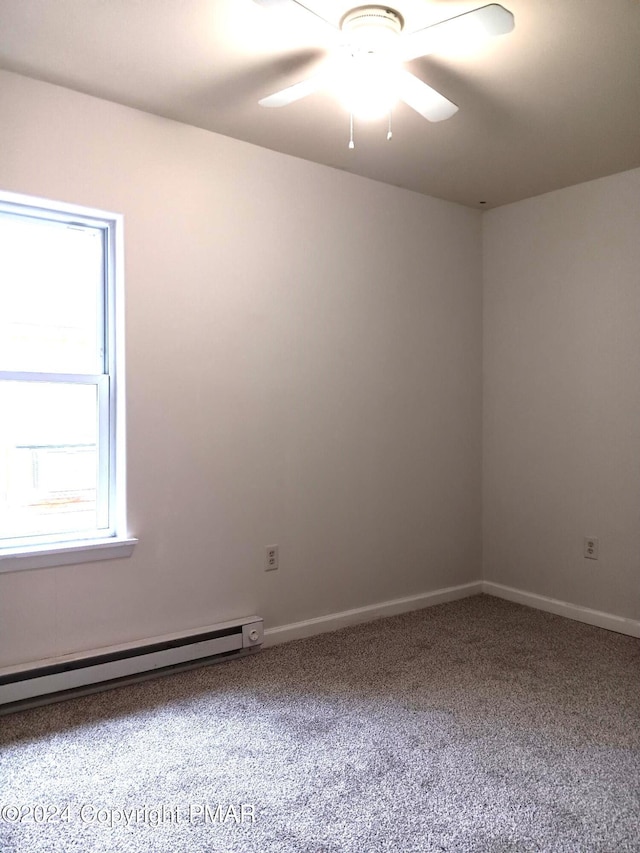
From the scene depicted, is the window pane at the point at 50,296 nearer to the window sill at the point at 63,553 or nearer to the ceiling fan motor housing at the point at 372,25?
the window sill at the point at 63,553

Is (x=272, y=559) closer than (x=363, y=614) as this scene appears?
Yes

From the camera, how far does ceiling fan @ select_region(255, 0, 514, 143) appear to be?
5.88 ft

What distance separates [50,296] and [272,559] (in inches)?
62.3

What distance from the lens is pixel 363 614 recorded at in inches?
140

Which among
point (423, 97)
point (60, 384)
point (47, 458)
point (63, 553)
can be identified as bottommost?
point (63, 553)

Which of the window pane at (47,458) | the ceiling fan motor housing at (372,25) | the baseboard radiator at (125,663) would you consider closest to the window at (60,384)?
the window pane at (47,458)

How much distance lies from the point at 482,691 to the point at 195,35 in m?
2.67

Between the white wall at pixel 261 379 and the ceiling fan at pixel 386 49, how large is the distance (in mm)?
825

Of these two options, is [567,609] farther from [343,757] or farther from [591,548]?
[343,757]

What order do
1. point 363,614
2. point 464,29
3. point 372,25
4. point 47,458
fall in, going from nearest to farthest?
point 464,29
point 372,25
point 47,458
point 363,614

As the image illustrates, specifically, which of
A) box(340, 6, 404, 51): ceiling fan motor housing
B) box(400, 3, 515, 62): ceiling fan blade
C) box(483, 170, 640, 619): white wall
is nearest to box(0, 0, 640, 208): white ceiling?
box(340, 6, 404, 51): ceiling fan motor housing

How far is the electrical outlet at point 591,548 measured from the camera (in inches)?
141

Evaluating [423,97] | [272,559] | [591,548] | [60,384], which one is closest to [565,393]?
[591,548]

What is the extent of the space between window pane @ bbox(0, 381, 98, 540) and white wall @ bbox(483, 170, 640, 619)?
2.47m
